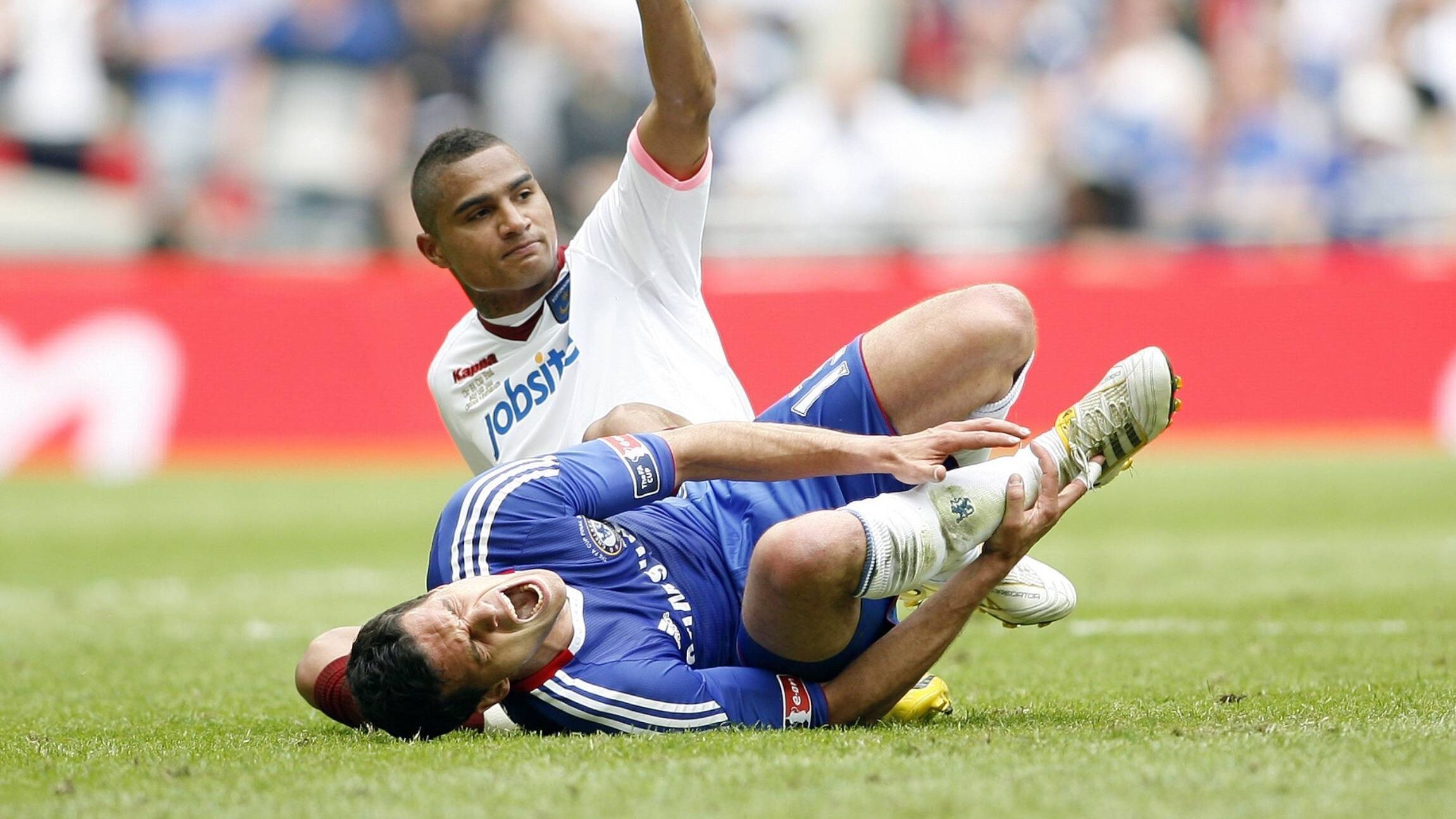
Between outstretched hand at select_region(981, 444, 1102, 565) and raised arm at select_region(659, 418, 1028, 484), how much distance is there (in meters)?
0.15

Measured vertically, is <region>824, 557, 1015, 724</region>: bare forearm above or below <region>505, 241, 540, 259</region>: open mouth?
below

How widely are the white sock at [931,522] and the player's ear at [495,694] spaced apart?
2.97ft

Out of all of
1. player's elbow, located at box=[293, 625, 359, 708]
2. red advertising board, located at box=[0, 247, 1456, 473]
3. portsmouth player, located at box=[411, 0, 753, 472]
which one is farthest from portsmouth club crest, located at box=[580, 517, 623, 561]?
red advertising board, located at box=[0, 247, 1456, 473]

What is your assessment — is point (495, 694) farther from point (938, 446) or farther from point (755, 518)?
point (938, 446)

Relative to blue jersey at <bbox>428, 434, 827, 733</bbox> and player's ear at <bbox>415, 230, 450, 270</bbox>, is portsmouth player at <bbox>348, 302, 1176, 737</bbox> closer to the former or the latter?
blue jersey at <bbox>428, 434, 827, 733</bbox>

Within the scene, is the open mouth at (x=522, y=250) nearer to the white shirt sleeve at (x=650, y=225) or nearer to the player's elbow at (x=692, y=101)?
the white shirt sleeve at (x=650, y=225)

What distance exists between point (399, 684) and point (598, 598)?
→ 1.78 ft

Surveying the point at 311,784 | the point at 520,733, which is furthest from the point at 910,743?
the point at 311,784

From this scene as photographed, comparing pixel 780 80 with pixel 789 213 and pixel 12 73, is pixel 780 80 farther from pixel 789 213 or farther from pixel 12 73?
pixel 12 73

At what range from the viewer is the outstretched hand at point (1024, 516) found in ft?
Result: 14.9

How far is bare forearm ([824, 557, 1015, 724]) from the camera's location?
14.7 feet

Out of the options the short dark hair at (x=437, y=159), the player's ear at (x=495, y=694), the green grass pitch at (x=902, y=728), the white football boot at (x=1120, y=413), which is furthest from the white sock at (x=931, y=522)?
the short dark hair at (x=437, y=159)

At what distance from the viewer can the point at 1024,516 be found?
4.56 metres

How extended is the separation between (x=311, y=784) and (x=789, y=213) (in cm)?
1207
